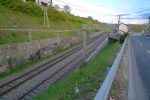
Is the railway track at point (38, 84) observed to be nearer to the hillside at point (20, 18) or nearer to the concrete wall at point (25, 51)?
the concrete wall at point (25, 51)

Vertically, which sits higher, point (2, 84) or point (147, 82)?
point (147, 82)

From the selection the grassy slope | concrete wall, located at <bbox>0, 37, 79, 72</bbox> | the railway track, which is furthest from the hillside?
the railway track

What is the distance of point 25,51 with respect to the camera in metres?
28.9

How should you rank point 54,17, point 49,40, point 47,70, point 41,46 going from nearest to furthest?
point 47,70
point 41,46
point 49,40
point 54,17

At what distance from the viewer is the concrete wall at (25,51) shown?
24359mm

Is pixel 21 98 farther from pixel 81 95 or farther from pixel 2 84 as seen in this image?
pixel 81 95

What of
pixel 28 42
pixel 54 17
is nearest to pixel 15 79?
pixel 28 42

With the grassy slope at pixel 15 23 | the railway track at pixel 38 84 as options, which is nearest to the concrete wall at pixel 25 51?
the grassy slope at pixel 15 23

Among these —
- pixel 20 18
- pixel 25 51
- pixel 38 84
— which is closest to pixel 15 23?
pixel 20 18

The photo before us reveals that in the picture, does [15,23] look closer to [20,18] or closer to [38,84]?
[20,18]

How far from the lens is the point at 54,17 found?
6178cm

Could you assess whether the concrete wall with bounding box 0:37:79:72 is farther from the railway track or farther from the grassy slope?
the railway track

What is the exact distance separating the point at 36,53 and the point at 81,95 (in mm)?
25387

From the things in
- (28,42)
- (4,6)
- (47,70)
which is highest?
(4,6)
